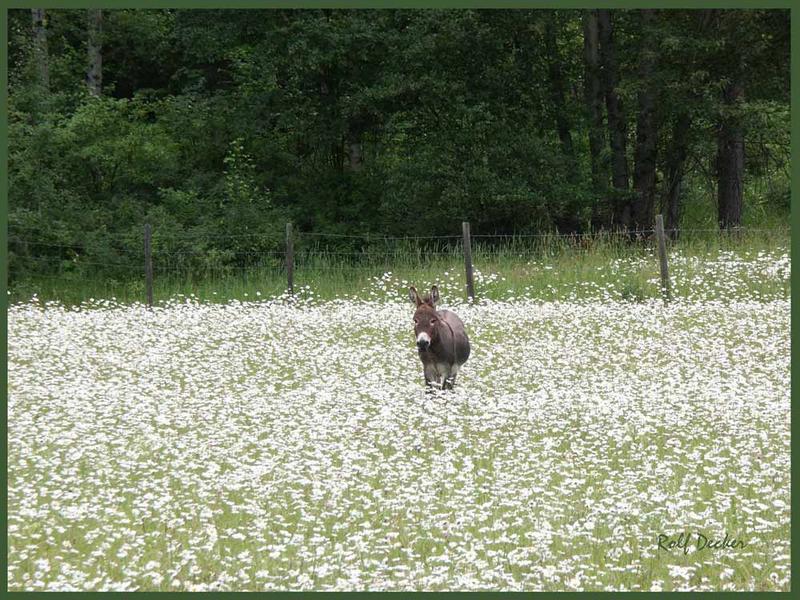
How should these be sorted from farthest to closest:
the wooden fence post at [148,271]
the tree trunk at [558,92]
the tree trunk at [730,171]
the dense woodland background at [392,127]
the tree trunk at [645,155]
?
1. the tree trunk at [558,92]
2. the tree trunk at [730,171]
3. the tree trunk at [645,155]
4. the dense woodland background at [392,127]
5. the wooden fence post at [148,271]

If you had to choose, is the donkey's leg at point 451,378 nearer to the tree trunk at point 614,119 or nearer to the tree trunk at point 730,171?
the tree trunk at point 614,119

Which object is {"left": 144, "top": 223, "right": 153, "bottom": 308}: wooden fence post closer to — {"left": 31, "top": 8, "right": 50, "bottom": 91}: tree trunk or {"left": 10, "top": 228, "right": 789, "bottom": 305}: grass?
{"left": 10, "top": 228, "right": 789, "bottom": 305}: grass

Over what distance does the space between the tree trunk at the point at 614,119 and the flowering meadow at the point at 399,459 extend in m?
15.1

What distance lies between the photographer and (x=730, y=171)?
35344 mm

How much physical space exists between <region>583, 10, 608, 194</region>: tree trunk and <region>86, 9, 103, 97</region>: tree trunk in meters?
16.5

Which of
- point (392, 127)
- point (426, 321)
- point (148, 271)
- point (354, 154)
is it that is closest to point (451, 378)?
point (426, 321)

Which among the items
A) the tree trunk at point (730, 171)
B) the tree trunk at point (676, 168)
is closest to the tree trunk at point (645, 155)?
the tree trunk at point (676, 168)

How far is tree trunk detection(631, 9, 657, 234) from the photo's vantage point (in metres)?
33.5

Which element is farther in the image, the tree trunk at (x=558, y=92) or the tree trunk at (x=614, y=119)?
the tree trunk at (x=558, y=92)

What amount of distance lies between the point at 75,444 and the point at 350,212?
24250 mm

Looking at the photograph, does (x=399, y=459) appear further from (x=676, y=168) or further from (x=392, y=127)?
(x=676, y=168)

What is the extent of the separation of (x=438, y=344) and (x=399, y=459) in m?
3.27

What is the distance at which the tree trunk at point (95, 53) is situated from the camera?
37.5 m

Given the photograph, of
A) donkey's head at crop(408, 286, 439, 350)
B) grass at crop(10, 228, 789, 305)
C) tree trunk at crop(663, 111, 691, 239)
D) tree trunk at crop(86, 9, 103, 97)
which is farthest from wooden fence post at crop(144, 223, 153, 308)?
tree trunk at crop(663, 111, 691, 239)
